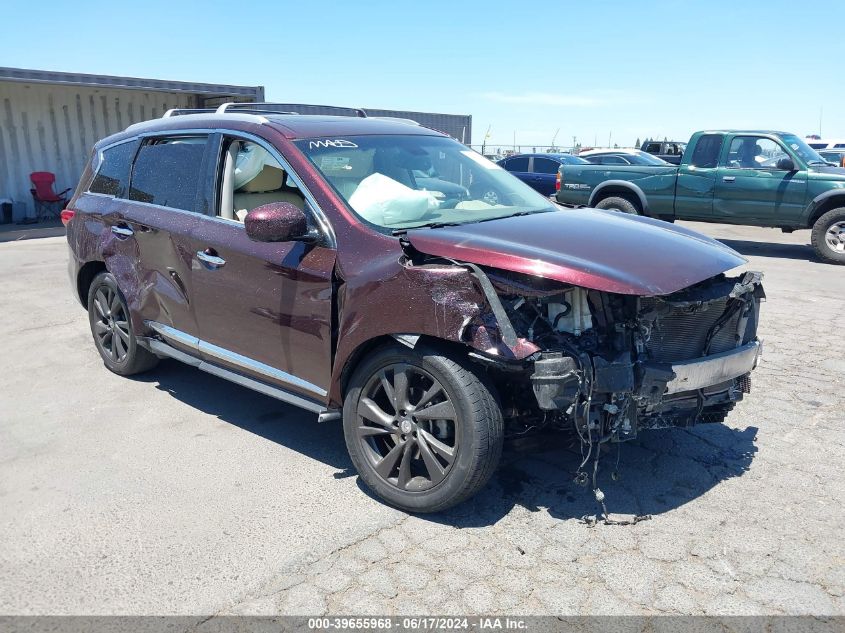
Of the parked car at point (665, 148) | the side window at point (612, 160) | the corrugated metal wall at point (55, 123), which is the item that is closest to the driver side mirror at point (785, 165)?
the side window at point (612, 160)

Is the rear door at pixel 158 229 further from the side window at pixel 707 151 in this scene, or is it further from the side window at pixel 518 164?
the side window at pixel 518 164

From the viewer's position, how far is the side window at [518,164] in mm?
18734

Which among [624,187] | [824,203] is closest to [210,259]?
[624,187]

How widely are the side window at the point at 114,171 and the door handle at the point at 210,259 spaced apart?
140cm

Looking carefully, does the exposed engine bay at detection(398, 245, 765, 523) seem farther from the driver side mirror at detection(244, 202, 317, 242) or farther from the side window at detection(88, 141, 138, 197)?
the side window at detection(88, 141, 138, 197)

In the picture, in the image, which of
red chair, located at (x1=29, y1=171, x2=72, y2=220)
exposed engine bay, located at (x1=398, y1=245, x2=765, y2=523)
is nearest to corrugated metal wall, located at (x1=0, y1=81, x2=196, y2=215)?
red chair, located at (x1=29, y1=171, x2=72, y2=220)

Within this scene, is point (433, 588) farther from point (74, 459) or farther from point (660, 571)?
point (74, 459)

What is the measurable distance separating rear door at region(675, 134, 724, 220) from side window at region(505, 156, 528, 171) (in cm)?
664

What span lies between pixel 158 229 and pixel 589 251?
2897mm

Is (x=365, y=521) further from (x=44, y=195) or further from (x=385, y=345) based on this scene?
(x=44, y=195)

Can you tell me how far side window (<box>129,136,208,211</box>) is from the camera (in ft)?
15.3

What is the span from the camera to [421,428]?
11.4ft

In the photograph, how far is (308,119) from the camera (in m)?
4.56

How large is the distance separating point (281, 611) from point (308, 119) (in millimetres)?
2972
